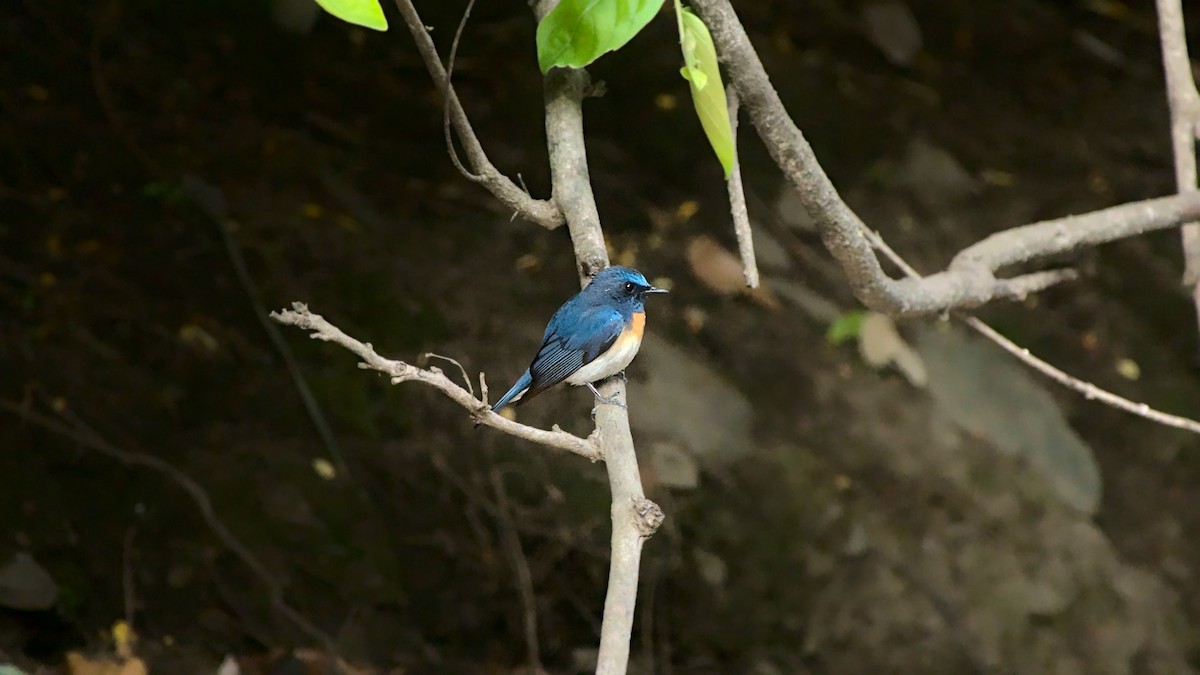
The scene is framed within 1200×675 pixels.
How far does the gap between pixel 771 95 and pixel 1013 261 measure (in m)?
1.15

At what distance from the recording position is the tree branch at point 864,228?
232 centimetres

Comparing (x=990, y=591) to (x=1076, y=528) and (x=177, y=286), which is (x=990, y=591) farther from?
(x=177, y=286)

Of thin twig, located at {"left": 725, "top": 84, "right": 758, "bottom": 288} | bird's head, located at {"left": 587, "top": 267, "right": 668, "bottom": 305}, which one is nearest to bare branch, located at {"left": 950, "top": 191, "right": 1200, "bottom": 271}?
bird's head, located at {"left": 587, "top": 267, "right": 668, "bottom": 305}

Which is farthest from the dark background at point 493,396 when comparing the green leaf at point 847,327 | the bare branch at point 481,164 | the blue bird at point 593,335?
the bare branch at point 481,164

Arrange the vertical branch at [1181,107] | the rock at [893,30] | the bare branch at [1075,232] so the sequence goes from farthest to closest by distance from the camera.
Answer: the rock at [893,30], the vertical branch at [1181,107], the bare branch at [1075,232]

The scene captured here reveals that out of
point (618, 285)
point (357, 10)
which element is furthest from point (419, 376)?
point (618, 285)

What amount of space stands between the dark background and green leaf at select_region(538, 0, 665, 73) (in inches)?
90.1

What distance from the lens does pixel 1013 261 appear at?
3.10m

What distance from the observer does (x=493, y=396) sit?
3865 millimetres

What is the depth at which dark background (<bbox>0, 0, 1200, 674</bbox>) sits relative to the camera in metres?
3.45

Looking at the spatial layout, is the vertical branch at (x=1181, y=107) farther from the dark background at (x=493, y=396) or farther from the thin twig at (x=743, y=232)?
the thin twig at (x=743, y=232)

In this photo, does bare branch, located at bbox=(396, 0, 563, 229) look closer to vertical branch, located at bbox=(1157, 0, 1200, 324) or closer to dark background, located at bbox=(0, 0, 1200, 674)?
dark background, located at bbox=(0, 0, 1200, 674)

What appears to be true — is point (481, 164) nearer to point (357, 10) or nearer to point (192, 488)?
point (357, 10)

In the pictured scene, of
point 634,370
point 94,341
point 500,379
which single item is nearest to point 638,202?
point 634,370
